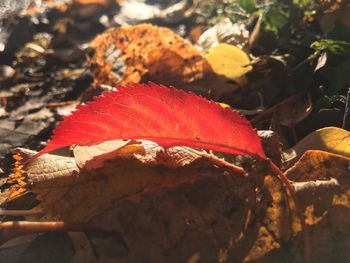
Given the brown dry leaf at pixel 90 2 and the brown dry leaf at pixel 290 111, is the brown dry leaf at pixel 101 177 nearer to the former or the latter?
the brown dry leaf at pixel 290 111

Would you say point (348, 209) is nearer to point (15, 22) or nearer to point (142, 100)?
point (142, 100)

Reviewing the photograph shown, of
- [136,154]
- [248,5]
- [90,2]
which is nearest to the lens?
[136,154]

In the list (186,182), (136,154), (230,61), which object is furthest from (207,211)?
(230,61)

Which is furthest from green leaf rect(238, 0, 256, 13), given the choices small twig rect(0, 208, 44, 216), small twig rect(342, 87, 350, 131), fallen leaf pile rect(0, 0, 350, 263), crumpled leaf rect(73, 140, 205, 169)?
small twig rect(0, 208, 44, 216)

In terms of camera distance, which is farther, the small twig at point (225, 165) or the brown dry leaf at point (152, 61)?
the brown dry leaf at point (152, 61)

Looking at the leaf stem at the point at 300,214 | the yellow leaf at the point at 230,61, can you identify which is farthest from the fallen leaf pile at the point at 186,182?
the yellow leaf at the point at 230,61

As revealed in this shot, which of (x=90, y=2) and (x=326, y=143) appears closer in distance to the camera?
(x=326, y=143)

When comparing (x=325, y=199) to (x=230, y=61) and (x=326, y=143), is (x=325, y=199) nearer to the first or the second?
(x=326, y=143)
